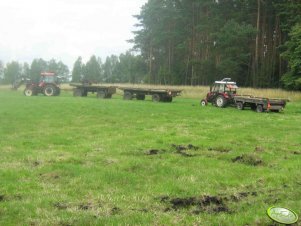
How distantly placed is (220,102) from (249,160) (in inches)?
707

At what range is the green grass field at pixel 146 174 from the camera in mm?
6223

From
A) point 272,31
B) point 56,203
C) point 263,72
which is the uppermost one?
point 272,31

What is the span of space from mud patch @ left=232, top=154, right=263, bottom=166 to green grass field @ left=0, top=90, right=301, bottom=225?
25 mm

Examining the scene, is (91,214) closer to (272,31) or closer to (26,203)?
A: (26,203)

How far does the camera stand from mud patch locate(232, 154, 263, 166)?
396 inches

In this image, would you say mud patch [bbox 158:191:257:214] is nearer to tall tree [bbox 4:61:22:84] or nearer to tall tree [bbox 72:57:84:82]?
tall tree [bbox 4:61:22:84]

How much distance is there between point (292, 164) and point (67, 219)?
6.05 metres

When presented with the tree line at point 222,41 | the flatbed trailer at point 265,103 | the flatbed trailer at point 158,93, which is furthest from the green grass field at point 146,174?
the tree line at point 222,41

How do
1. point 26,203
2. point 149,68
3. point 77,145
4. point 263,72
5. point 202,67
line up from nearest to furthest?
point 26,203
point 77,145
point 263,72
point 202,67
point 149,68

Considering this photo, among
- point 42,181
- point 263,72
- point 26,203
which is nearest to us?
point 26,203

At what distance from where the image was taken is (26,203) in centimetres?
661

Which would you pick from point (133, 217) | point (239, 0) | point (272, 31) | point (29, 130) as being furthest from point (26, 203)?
point (272, 31)

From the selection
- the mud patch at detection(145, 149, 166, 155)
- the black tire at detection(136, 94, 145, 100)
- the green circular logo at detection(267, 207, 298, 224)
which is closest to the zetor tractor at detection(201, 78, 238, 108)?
the black tire at detection(136, 94, 145, 100)

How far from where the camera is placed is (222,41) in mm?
48438
